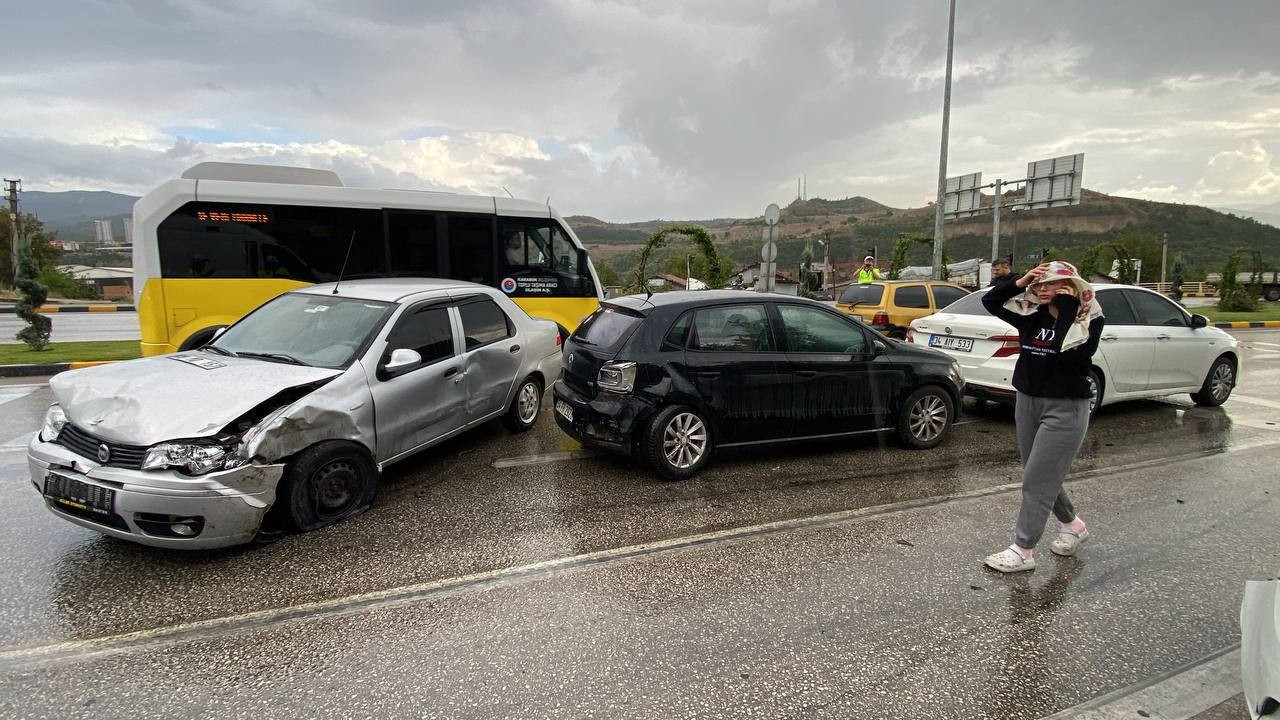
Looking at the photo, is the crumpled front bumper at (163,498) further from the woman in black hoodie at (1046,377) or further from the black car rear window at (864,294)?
the black car rear window at (864,294)

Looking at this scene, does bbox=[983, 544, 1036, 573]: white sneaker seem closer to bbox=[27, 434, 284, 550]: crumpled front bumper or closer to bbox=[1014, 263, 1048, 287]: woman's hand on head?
bbox=[1014, 263, 1048, 287]: woman's hand on head

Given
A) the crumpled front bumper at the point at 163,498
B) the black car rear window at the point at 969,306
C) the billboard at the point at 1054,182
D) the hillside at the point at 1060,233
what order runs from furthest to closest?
the hillside at the point at 1060,233, the billboard at the point at 1054,182, the black car rear window at the point at 969,306, the crumpled front bumper at the point at 163,498

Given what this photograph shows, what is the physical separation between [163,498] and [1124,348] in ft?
29.3

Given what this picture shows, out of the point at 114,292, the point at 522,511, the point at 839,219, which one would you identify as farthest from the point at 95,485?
the point at 839,219

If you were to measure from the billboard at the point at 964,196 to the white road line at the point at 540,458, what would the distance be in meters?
22.8

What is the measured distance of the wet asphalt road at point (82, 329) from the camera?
→ 643 inches

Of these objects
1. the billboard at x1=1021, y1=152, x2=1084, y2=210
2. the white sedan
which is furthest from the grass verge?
the billboard at x1=1021, y1=152, x2=1084, y2=210

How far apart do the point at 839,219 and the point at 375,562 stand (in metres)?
139

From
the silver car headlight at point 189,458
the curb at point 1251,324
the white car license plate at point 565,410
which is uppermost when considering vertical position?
the silver car headlight at point 189,458

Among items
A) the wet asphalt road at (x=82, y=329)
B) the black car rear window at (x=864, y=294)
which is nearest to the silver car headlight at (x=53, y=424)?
the black car rear window at (x=864, y=294)

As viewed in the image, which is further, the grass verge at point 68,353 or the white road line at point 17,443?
the grass verge at point 68,353

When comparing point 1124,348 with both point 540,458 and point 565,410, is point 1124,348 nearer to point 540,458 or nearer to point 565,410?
point 565,410

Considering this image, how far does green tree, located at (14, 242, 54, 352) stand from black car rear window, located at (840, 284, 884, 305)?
15194 millimetres

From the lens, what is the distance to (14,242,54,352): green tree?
Answer: 1145 cm
